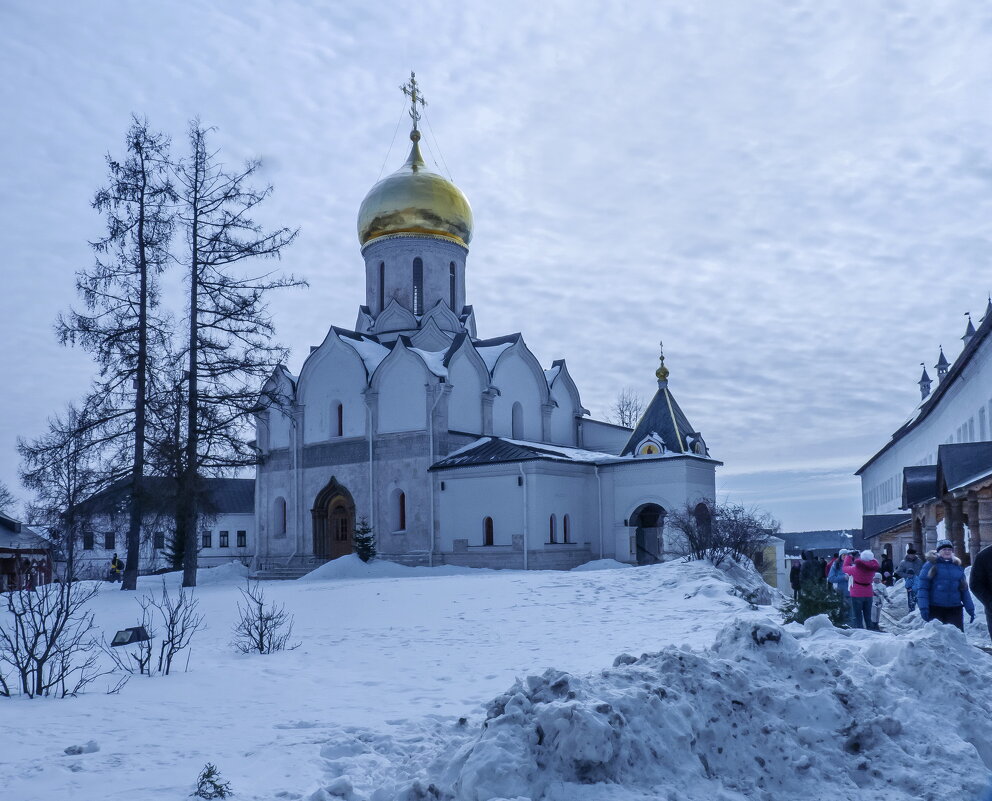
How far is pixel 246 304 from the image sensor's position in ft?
63.6

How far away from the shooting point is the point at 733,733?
180 inches

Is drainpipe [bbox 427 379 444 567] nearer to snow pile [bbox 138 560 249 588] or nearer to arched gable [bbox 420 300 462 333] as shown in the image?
arched gable [bbox 420 300 462 333]

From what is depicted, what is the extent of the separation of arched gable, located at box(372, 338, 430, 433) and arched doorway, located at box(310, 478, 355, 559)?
2.44 m

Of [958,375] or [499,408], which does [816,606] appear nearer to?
[958,375]

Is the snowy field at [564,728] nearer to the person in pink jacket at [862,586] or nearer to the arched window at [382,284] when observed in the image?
the person in pink jacket at [862,586]

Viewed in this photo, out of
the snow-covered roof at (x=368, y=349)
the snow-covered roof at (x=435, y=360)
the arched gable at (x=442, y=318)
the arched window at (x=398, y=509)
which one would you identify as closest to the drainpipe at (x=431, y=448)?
the snow-covered roof at (x=435, y=360)

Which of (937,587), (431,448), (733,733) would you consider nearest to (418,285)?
(431,448)

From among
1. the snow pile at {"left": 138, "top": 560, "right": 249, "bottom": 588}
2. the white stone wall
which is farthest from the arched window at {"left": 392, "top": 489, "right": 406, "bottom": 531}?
the white stone wall

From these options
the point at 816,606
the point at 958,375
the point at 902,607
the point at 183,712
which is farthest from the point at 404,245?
the point at 183,712

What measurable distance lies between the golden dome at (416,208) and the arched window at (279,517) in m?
8.69

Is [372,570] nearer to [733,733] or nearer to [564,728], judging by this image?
[733,733]

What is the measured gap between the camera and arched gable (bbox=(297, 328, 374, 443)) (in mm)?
26219

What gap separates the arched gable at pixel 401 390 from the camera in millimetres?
24859

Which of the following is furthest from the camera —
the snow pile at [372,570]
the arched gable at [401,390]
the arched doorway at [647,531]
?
the arched gable at [401,390]
